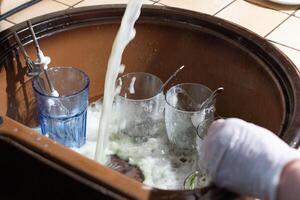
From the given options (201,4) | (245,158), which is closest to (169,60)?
Result: (201,4)

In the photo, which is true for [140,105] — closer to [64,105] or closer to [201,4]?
[64,105]

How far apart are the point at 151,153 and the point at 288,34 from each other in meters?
0.41

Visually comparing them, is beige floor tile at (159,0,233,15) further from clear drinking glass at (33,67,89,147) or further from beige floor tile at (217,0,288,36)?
clear drinking glass at (33,67,89,147)

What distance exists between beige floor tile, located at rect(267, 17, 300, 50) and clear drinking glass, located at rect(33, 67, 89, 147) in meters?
0.42

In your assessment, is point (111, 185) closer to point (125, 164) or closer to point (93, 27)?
point (125, 164)

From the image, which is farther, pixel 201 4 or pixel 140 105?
pixel 201 4

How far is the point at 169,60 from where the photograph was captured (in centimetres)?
100

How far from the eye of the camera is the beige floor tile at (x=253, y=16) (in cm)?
109

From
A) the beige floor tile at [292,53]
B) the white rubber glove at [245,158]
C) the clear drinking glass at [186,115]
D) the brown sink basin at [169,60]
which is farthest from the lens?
the beige floor tile at [292,53]

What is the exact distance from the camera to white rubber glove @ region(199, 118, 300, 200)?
51cm

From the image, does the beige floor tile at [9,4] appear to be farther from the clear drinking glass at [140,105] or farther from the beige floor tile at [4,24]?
the clear drinking glass at [140,105]

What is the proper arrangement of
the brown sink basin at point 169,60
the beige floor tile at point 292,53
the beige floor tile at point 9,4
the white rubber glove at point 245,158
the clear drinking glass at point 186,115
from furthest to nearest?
the beige floor tile at point 9,4 → the beige floor tile at point 292,53 → the clear drinking glass at point 186,115 → the brown sink basin at point 169,60 → the white rubber glove at point 245,158

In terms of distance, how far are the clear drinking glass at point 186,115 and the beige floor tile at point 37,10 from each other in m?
0.37

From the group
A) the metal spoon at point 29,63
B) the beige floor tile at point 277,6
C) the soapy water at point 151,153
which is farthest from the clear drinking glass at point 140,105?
the beige floor tile at point 277,6
